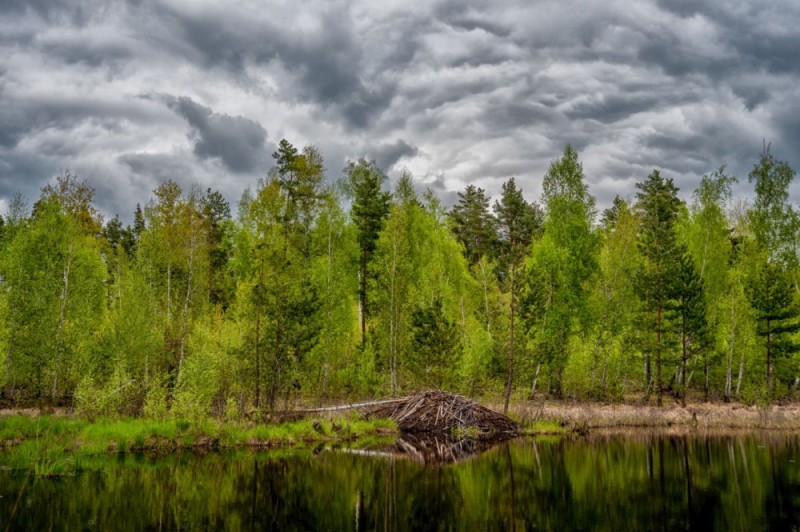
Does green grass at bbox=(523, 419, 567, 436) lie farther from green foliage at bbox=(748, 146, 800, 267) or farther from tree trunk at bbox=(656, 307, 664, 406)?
green foliage at bbox=(748, 146, 800, 267)

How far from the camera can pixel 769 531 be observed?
40.1 ft

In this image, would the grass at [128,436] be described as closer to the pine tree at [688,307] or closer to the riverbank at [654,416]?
the riverbank at [654,416]

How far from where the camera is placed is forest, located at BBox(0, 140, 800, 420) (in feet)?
94.7

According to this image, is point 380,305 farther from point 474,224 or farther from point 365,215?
point 474,224

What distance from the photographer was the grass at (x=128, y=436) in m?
19.3

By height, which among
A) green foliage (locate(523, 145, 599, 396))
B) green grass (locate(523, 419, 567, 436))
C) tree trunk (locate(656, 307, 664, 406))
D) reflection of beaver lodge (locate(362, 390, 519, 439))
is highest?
green foliage (locate(523, 145, 599, 396))

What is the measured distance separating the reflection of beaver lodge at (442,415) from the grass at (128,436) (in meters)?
3.67

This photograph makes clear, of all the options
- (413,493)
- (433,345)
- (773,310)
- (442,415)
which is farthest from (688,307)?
(413,493)

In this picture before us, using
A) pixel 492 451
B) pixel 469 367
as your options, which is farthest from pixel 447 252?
pixel 492 451

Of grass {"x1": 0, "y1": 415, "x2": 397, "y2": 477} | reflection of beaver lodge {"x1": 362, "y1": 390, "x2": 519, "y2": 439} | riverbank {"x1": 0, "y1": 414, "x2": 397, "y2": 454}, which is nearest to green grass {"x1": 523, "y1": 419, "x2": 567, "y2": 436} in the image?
reflection of beaver lodge {"x1": 362, "y1": 390, "x2": 519, "y2": 439}

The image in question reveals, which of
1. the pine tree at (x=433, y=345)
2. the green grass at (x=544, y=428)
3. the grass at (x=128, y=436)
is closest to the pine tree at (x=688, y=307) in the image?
the green grass at (x=544, y=428)

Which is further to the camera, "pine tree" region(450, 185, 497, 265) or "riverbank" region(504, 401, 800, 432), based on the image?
"pine tree" region(450, 185, 497, 265)

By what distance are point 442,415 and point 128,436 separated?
1624cm

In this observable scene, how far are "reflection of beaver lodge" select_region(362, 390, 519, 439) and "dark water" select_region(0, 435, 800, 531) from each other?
804 cm
